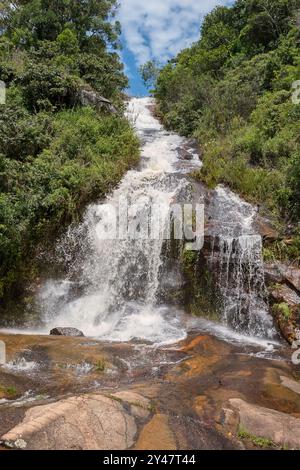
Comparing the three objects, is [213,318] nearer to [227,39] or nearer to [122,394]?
[122,394]

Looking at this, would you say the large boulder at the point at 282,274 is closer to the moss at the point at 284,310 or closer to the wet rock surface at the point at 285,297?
the wet rock surface at the point at 285,297

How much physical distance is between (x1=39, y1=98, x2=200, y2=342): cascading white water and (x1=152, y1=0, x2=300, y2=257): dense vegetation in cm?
262

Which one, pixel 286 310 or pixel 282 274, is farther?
pixel 282 274

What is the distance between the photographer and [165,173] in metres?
14.8

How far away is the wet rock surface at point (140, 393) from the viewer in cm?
461

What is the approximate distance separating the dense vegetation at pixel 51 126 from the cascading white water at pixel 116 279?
71 cm

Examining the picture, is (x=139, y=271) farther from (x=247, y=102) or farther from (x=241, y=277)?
(x=247, y=102)

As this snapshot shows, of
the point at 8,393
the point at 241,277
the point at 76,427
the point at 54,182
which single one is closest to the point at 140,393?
the point at 76,427

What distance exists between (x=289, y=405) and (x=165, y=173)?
1000 cm

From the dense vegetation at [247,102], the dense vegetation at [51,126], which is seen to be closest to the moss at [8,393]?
the dense vegetation at [51,126]

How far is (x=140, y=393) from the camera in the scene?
5.92 metres

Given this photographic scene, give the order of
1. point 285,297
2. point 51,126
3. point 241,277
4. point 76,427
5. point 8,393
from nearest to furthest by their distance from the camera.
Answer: point 76,427 < point 8,393 < point 285,297 < point 241,277 < point 51,126

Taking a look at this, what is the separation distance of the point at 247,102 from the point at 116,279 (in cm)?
1161

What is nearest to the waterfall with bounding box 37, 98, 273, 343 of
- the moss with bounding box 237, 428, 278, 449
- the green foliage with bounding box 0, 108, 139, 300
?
the green foliage with bounding box 0, 108, 139, 300
